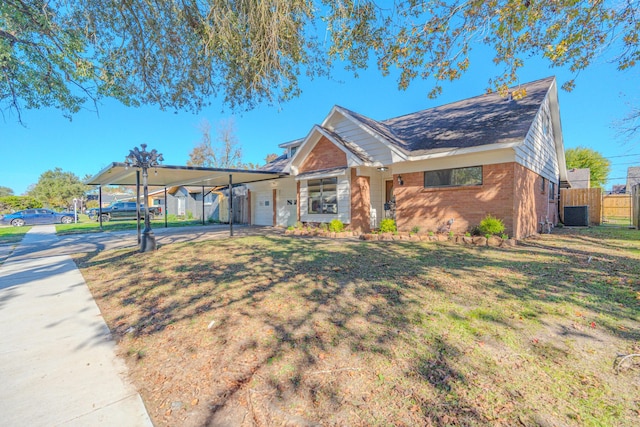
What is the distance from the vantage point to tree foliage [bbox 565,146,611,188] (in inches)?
1393

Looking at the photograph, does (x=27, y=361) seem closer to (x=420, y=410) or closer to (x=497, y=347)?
(x=420, y=410)

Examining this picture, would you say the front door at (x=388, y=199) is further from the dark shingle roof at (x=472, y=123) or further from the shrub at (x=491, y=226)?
the shrub at (x=491, y=226)

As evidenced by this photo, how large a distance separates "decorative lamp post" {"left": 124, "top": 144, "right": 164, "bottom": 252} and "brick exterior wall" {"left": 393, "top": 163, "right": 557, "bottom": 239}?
345 inches

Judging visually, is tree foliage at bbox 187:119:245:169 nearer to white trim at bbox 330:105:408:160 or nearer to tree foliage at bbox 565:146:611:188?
white trim at bbox 330:105:408:160

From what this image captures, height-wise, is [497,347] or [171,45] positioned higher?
[171,45]

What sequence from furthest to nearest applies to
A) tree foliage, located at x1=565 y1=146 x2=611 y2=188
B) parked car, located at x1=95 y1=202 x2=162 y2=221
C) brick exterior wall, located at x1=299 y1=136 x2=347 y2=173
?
tree foliage, located at x1=565 y1=146 x2=611 y2=188, parked car, located at x1=95 y1=202 x2=162 y2=221, brick exterior wall, located at x1=299 y1=136 x2=347 y2=173

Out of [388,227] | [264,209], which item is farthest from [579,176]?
[264,209]

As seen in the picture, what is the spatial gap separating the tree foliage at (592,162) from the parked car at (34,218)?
5511 centimetres

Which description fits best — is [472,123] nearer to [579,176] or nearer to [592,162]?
[579,176]

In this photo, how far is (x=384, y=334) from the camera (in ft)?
10.3

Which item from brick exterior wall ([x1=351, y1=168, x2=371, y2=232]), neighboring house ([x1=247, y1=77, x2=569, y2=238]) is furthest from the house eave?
brick exterior wall ([x1=351, y1=168, x2=371, y2=232])

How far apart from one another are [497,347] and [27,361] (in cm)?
485

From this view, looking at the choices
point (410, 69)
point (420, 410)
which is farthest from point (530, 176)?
point (420, 410)

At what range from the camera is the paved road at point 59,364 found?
218 cm
